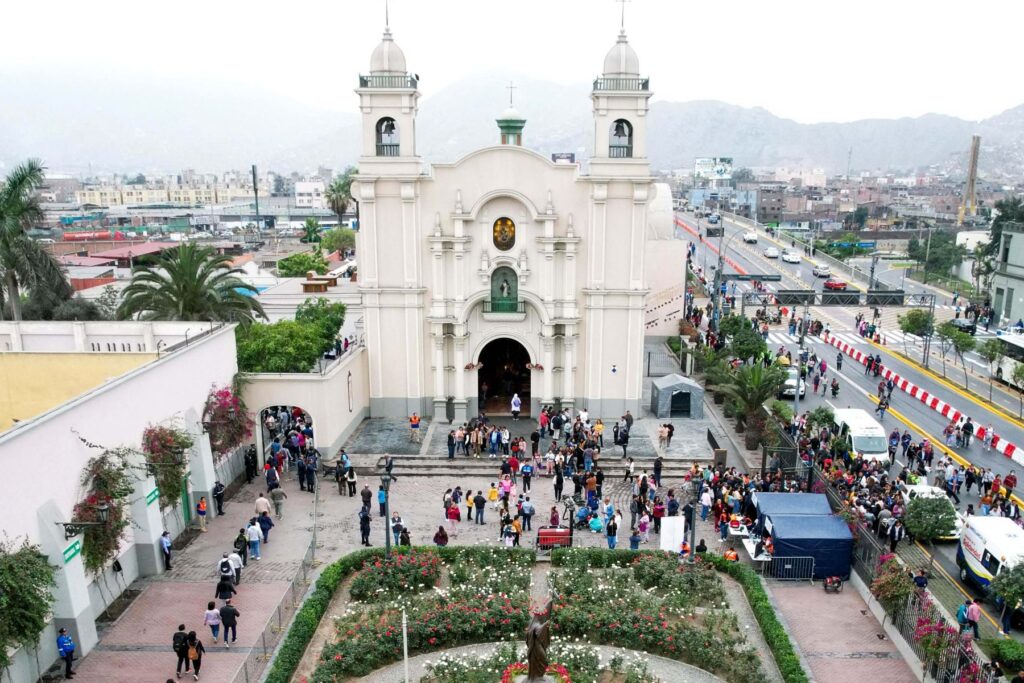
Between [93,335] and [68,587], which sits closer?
[68,587]

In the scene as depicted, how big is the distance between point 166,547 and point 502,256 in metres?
16.4

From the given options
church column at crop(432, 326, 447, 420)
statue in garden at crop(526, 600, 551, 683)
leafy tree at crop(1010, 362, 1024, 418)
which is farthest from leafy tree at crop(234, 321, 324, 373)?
leafy tree at crop(1010, 362, 1024, 418)

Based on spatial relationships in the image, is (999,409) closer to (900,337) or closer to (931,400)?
(931,400)

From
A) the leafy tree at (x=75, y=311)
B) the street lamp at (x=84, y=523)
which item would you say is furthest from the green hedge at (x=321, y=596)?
the leafy tree at (x=75, y=311)

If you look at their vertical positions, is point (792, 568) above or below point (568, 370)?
below

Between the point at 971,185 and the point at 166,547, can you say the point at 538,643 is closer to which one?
the point at 166,547

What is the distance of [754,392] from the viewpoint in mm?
31016

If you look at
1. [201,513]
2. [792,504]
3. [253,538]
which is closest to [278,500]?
[201,513]

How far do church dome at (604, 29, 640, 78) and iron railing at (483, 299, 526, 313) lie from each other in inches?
380

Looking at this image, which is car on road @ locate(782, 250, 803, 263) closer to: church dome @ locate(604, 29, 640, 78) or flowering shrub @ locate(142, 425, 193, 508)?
church dome @ locate(604, 29, 640, 78)

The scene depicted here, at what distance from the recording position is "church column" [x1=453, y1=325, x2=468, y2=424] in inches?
1282

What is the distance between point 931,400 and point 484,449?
21.6 metres

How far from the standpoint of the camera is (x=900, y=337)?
53000 millimetres

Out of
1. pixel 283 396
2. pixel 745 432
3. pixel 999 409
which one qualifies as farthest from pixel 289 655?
pixel 999 409
